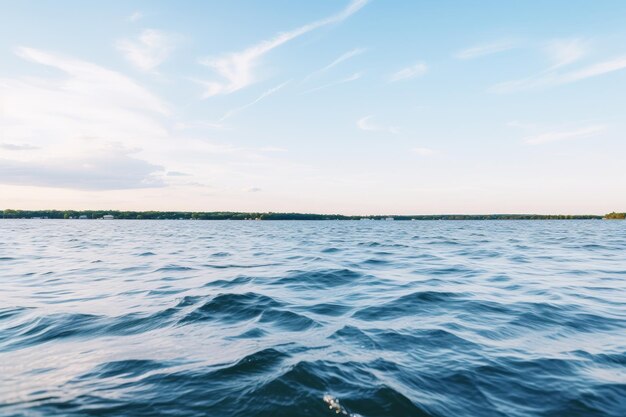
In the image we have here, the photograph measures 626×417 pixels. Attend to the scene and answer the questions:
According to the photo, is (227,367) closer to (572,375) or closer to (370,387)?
(370,387)

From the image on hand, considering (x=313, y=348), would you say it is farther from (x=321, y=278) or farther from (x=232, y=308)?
(x=321, y=278)

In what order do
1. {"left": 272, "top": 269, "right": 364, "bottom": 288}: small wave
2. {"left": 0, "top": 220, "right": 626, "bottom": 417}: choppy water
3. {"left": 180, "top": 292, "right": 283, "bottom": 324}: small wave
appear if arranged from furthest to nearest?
1. {"left": 272, "top": 269, "right": 364, "bottom": 288}: small wave
2. {"left": 180, "top": 292, "right": 283, "bottom": 324}: small wave
3. {"left": 0, "top": 220, "right": 626, "bottom": 417}: choppy water

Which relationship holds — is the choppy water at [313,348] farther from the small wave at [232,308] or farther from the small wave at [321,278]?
the small wave at [321,278]

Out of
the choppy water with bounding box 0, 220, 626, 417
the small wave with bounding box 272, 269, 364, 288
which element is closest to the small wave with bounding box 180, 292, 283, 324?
the choppy water with bounding box 0, 220, 626, 417

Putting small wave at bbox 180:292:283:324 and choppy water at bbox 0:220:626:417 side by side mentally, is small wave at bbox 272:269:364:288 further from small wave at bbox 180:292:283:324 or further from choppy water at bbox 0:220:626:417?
small wave at bbox 180:292:283:324

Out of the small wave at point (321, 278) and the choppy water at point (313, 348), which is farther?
the small wave at point (321, 278)

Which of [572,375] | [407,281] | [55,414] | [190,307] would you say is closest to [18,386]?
[55,414]

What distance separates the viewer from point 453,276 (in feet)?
63.9

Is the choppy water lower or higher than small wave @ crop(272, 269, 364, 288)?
higher

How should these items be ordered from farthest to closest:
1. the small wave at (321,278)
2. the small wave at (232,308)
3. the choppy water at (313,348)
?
1. the small wave at (321,278)
2. the small wave at (232,308)
3. the choppy water at (313,348)

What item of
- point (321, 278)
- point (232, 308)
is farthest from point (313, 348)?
point (321, 278)

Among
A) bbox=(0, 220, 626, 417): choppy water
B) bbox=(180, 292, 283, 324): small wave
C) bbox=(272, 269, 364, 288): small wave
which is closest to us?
bbox=(0, 220, 626, 417): choppy water

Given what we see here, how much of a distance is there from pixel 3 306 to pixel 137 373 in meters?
9.88

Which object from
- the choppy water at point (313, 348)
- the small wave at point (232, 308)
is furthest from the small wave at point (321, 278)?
the small wave at point (232, 308)
